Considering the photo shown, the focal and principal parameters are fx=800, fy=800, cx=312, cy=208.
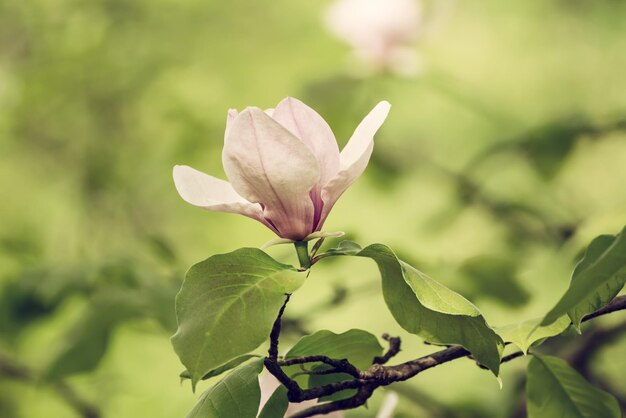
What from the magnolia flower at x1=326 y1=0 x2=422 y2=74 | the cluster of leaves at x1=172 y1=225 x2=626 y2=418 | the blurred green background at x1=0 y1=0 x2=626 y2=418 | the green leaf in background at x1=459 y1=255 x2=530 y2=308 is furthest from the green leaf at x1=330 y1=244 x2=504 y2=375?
the magnolia flower at x1=326 y1=0 x2=422 y2=74

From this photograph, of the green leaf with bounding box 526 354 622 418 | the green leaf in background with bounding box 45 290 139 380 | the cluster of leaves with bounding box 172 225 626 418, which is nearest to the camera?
the cluster of leaves with bounding box 172 225 626 418

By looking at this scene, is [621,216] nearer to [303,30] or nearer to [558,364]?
[558,364]

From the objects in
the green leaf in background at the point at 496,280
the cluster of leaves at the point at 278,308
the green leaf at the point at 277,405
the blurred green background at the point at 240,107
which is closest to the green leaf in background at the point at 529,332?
the cluster of leaves at the point at 278,308

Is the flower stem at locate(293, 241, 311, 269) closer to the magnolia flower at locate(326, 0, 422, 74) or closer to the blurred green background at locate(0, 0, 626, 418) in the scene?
the blurred green background at locate(0, 0, 626, 418)

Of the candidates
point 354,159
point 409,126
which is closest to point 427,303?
point 354,159

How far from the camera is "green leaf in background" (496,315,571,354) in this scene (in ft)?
1.10

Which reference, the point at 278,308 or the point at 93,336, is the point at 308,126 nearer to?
the point at 278,308

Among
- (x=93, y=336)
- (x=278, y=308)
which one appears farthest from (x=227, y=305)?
(x=93, y=336)

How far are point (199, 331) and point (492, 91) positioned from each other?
1.45 metres

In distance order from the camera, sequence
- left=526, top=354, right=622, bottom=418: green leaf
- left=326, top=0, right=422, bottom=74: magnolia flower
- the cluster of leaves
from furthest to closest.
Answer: left=326, top=0, right=422, bottom=74: magnolia flower, left=526, top=354, right=622, bottom=418: green leaf, the cluster of leaves

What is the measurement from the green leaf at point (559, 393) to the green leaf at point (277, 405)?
5.1 inches

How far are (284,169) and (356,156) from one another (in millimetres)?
36

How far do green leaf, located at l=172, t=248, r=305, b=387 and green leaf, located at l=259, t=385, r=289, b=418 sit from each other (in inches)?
2.5

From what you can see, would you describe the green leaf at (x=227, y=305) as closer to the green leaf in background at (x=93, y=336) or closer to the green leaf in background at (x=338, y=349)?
the green leaf in background at (x=338, y=349)
